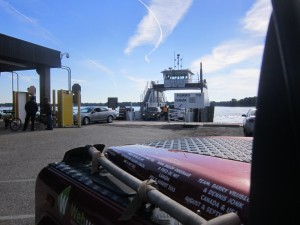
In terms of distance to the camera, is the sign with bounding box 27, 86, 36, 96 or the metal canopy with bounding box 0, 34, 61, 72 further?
the sign with bounding box 27, 86, 36, 96

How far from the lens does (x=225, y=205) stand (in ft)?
5.25

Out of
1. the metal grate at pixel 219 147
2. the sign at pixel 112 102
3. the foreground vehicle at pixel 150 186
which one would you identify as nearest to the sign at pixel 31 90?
the sign at pixel 112 102

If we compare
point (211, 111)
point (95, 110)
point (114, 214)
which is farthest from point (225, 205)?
point (211, 111)

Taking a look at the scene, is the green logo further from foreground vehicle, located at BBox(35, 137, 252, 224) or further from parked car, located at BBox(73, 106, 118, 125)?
parked car, located at BBox(73, 106, 118, 125)

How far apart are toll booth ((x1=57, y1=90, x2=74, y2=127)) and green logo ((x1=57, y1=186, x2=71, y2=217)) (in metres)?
20.0

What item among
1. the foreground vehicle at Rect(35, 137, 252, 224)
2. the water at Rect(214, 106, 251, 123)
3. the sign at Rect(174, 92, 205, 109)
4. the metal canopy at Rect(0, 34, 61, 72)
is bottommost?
the water at Rect(214, 106, 251, 123)

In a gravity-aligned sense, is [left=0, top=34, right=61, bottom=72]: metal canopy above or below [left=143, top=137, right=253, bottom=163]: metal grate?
above

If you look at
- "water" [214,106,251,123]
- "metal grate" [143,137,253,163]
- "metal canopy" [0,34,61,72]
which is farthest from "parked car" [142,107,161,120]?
"metal grate" [143,137,253,163]

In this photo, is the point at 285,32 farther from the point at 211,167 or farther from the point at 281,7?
the point at 211,167

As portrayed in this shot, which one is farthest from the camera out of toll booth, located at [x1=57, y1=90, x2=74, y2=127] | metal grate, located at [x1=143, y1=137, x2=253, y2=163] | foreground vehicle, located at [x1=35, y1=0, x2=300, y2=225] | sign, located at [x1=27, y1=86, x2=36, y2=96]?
sign, located at [x1=27, y1=86, x2=36, y2=96]

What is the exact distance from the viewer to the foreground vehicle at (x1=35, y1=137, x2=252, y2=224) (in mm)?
1613

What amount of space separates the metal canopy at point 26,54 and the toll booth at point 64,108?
2609 mm

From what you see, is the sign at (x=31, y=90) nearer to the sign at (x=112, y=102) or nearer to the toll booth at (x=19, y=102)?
the toll booth at (x=19, y=102)

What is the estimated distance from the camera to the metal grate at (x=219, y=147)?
90.7 inches
